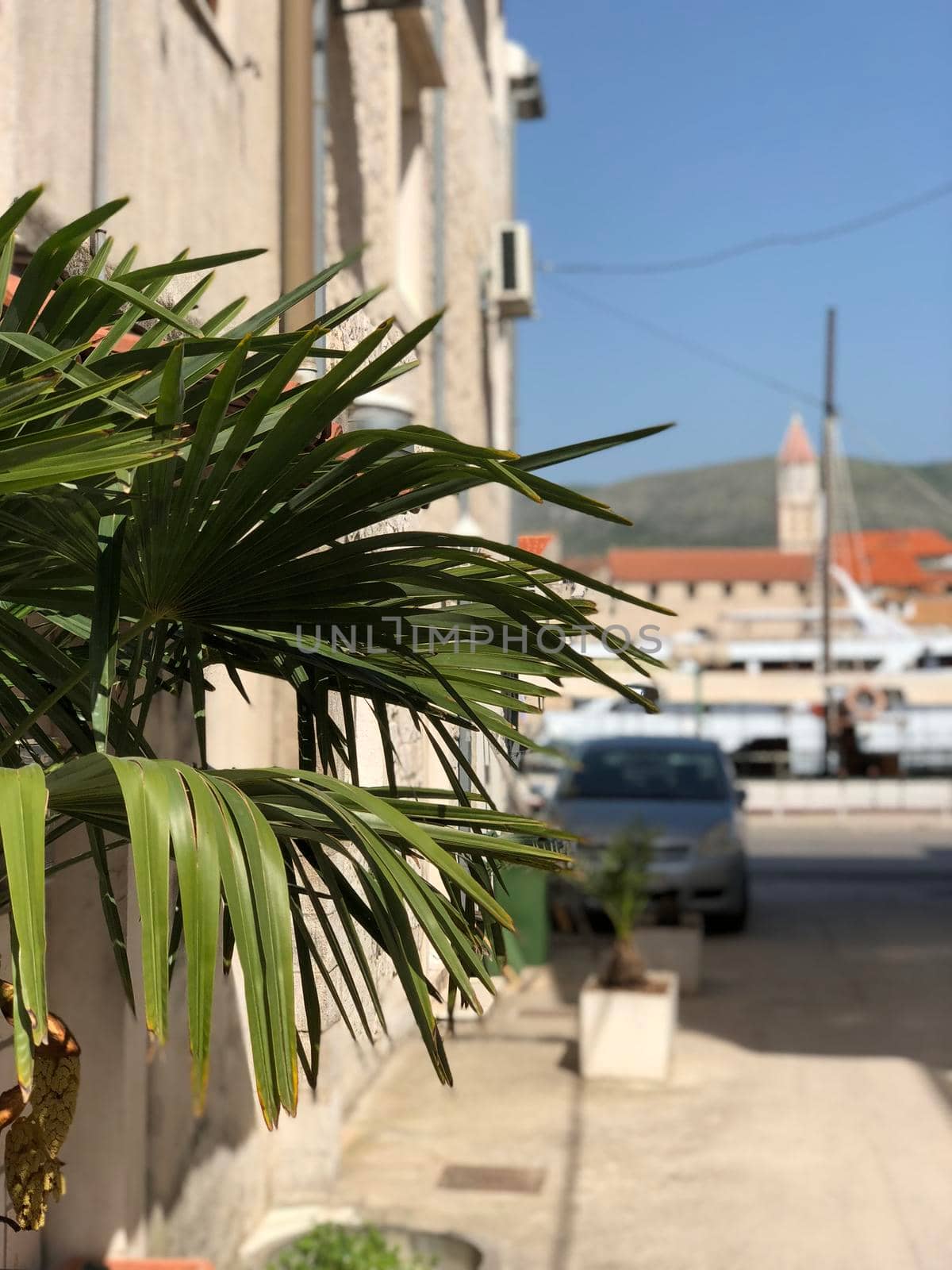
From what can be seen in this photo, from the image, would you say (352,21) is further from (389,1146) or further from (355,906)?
(355,906)

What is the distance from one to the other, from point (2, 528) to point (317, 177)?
5.18 meters

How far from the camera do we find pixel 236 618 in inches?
79.6

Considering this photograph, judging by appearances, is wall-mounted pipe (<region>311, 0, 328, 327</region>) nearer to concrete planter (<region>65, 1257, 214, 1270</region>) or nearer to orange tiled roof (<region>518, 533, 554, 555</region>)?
orange tiled roof (<region>518, 533, 554, 555</region>)

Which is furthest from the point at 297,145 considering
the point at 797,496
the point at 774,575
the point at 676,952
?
the point at 797,496

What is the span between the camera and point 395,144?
29.9 ft

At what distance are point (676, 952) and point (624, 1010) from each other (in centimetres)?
204

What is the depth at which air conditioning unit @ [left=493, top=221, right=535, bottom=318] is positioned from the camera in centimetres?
1453

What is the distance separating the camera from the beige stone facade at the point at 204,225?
12.9ft

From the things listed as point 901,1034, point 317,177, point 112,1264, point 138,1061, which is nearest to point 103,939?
point 138,1061

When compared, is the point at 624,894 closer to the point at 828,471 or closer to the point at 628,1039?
the point at 628,1039

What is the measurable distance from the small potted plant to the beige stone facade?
1.16m

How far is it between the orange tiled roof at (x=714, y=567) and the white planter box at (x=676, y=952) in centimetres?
Answer: 8862

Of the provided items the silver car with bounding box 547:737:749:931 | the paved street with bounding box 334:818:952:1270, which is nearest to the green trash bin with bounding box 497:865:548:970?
the paved street with bounding box 334:818:952:1270

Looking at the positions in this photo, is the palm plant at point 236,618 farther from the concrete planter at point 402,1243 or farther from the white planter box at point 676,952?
the white planter box at point 676,952
